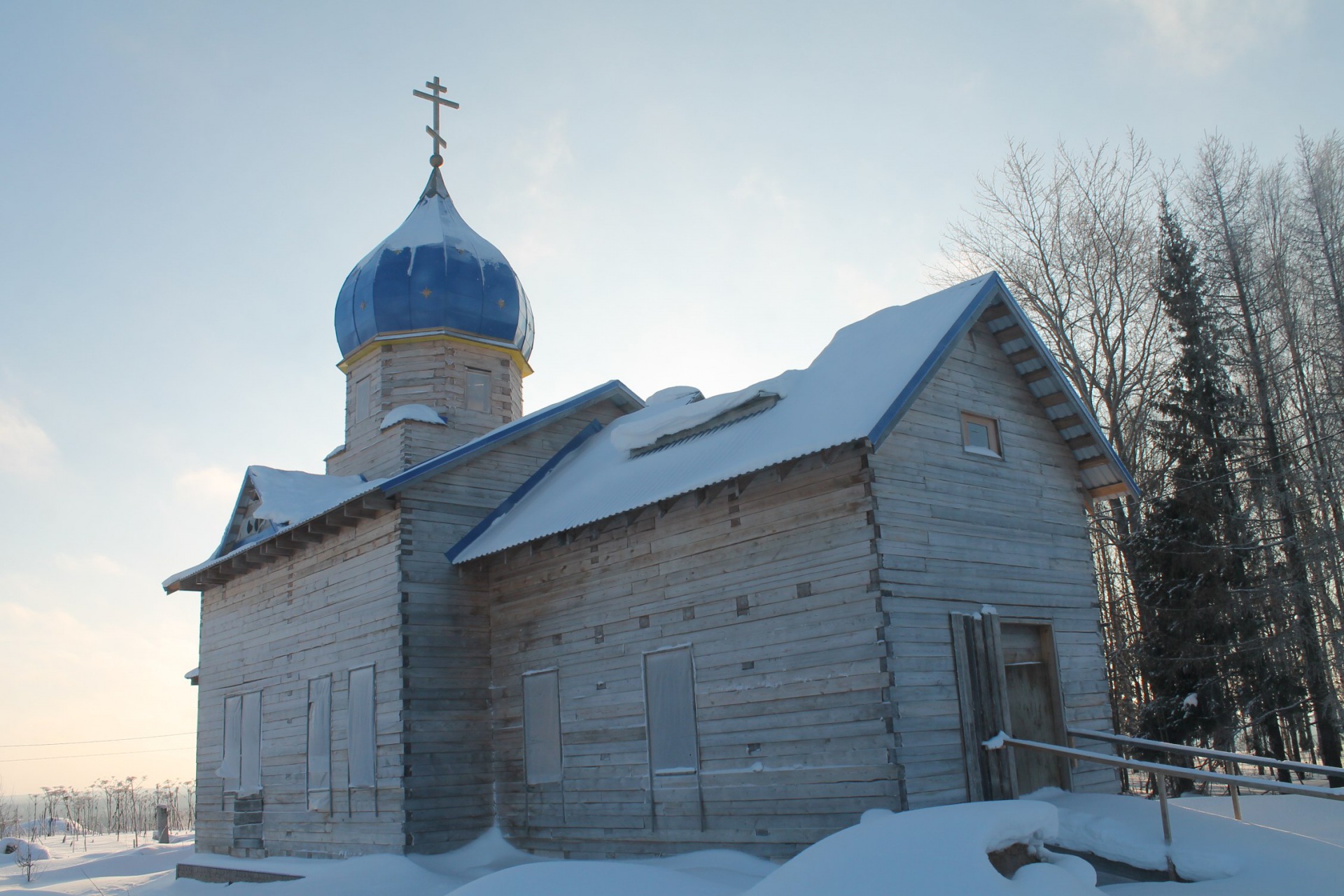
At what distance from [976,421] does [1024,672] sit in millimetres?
3098

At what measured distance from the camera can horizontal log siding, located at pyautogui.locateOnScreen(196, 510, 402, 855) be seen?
48.6ft

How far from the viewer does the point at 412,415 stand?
19219 mm

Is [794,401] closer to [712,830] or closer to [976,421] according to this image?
[976,421]

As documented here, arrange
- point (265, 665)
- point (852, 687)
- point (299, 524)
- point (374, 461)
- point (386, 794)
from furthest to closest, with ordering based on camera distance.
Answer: point (374, 461) → point (265, 665) → point (299, 524) → point (386, 794) → point (852, 687)

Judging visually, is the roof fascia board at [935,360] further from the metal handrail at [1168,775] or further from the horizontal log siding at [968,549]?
the metal handrail at [1168,775]

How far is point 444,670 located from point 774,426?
640cm

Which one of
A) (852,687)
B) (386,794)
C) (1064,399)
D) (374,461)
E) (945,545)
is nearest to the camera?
(852,687)

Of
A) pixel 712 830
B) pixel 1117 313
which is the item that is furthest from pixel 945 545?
pixel 1117 313

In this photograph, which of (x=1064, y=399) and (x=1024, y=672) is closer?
(x=1024, y=672)

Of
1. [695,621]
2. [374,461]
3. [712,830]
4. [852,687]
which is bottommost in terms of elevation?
[712,830]

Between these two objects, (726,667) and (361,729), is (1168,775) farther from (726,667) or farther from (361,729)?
(361,729)

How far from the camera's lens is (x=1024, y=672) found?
1232 cm

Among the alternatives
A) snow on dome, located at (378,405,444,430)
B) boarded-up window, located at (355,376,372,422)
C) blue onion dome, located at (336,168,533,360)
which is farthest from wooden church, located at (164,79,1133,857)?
blue onion dome, located at (336,168,533,360)

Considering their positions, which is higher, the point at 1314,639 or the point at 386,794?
the point at 1314,639
